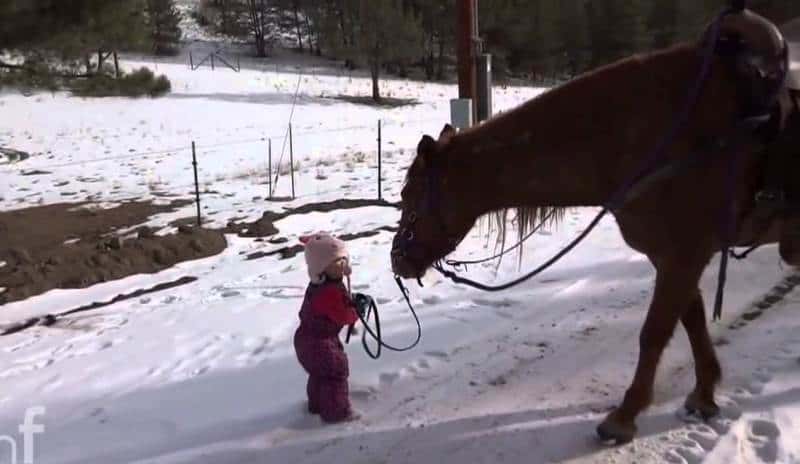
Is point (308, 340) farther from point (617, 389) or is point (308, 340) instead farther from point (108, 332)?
point (108, 332)

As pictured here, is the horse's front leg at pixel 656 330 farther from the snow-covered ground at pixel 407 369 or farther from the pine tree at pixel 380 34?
the pine tree at pixel 380 34

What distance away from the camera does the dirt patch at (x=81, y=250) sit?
610cm

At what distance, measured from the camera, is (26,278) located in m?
6.11

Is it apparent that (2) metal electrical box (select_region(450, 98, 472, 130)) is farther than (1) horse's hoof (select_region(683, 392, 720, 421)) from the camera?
Yes

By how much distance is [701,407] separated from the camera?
10.3 ft

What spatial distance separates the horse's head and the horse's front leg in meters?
0.88

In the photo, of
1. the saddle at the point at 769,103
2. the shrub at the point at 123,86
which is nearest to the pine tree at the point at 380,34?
the shrub at the point at 123,86

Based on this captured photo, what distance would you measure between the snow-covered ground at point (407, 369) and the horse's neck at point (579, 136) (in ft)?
3.70

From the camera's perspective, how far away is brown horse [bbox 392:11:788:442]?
8.81 feet

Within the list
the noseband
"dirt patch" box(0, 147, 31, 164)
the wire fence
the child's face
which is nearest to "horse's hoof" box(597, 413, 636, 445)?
the noseband

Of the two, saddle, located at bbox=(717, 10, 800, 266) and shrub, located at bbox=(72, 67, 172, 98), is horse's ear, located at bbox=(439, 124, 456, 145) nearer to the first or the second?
saddle, located at bbox=(717, 10, 800, 266)

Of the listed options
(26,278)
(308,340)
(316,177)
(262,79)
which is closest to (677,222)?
(308,340)

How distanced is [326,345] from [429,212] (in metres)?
0.87

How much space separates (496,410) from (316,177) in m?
8.47
